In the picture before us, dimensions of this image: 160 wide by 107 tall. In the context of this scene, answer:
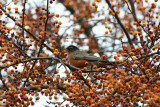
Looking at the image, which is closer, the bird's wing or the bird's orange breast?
the bird's wing

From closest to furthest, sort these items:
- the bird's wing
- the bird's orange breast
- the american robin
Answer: the bird's wing, the american robin, the bird's orange breast

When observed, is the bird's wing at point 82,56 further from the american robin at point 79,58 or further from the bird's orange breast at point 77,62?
the bird's orange breast at point 77,62

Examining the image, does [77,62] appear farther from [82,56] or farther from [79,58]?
[82,56]

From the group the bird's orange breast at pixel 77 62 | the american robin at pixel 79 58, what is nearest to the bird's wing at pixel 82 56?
the american robin at pixel 79 58

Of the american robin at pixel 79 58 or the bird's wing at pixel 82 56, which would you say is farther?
the american robin at pixel 79 58

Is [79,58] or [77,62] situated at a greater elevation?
[79,58]

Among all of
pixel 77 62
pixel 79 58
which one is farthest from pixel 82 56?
pixel 77 62

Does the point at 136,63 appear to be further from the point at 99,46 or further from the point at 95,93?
the point at 99,46

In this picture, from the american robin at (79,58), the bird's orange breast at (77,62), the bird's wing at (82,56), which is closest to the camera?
the bird's wing at (82,56)

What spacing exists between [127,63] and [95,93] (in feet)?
2.40

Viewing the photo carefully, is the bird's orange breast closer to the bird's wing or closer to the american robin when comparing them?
the american robin

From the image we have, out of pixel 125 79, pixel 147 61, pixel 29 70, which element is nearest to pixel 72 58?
pixel 29 70

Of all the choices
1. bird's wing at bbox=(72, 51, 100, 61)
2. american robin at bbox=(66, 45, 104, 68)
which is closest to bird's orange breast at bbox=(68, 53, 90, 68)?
american robin at bbox=(66, 45, 104, 68)

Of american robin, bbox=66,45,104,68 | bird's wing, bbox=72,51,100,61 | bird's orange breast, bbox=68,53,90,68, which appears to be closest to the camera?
bird's wing, bbox=72,51,100,61
